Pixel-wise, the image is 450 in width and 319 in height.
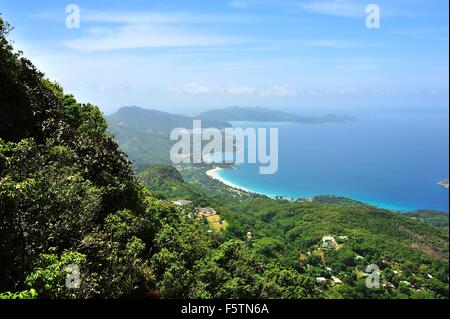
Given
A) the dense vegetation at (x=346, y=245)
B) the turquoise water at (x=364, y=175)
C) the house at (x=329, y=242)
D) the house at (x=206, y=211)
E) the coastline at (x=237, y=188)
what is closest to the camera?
the dense vegetation at (x=346, y=245)

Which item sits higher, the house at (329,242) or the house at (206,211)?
the house at (206,211)

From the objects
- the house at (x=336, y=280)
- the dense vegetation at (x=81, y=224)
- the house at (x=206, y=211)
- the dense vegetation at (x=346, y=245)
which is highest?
the dense vegetation at (x=81, y=224)

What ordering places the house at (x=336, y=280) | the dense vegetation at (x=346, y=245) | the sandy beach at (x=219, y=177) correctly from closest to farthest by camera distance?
1. the dense vegetation at (x=346, y=245)
2. the house at (x=336, y=280)
3. the sandy beach at (x=219, y=177)

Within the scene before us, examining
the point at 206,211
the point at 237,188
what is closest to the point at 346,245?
the point at 206,211

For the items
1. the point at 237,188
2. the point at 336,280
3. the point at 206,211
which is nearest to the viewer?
the point at 336,280

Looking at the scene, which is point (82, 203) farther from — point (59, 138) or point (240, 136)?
point (240, 136)

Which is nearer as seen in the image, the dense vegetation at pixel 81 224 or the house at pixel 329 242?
the dense vegetation at pixel 81 224

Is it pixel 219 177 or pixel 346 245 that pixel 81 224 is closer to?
pixel 346 245

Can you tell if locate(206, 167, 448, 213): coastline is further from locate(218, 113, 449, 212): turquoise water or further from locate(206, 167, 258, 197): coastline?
locate(218, 113, 449, 212): turquoise water

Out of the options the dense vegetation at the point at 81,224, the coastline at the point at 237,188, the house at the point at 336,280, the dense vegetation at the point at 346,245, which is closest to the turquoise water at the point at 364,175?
the coastline at the point at 237,188

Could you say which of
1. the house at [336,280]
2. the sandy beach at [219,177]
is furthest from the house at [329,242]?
the sandy beach at [219,177]

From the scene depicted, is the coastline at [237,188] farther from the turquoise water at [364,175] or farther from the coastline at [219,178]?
the turquoise water at [364,175]
